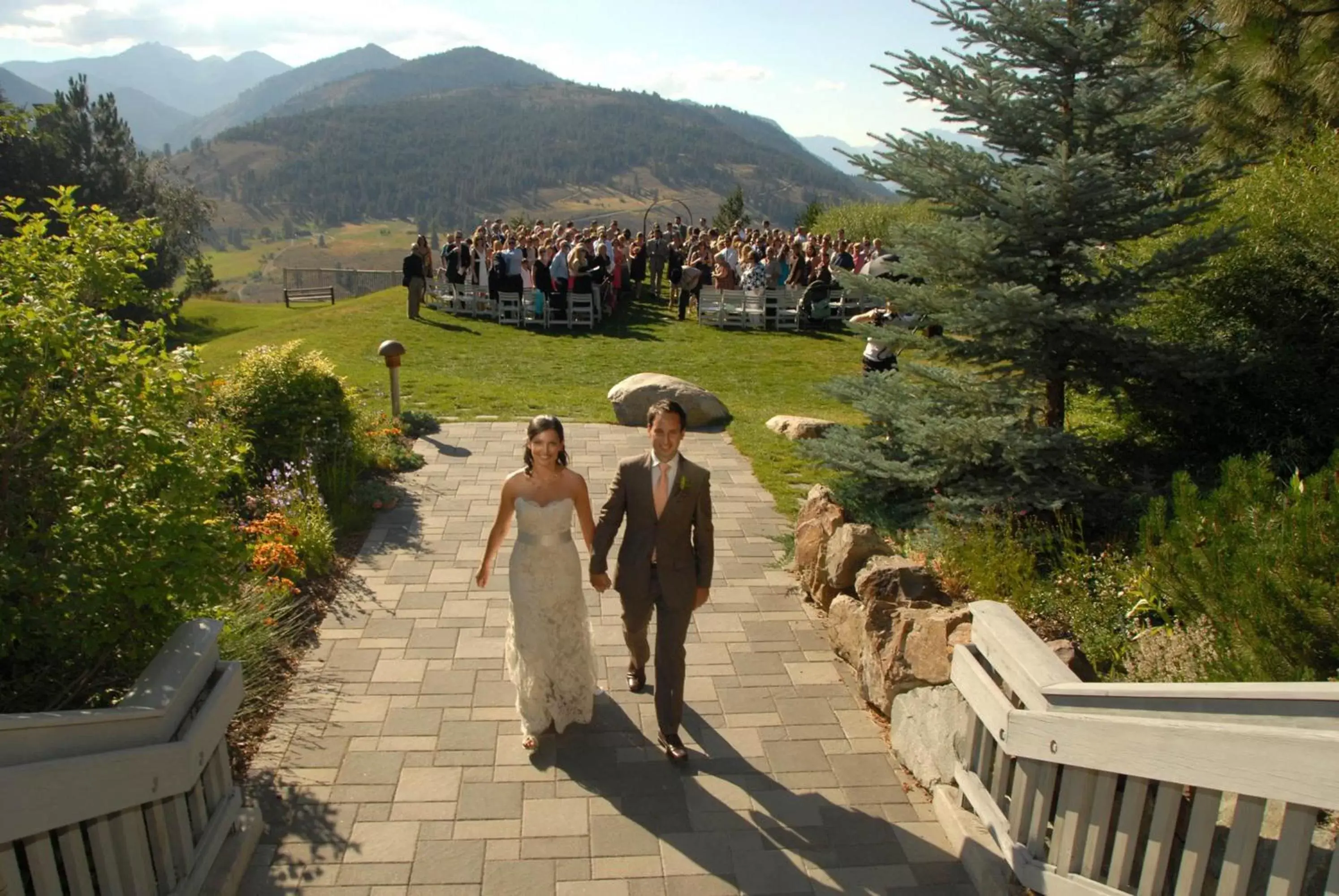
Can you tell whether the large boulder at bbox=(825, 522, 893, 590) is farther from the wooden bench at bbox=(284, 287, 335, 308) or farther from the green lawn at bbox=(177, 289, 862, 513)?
the wooden bench at bbox=(284, 287, 335, 308)

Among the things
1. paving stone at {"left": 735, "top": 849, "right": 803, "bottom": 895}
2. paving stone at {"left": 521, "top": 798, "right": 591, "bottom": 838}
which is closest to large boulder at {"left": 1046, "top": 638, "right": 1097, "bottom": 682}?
paving stone at {"left": 735, "top": 849, "right": 803, "bottom": 895}

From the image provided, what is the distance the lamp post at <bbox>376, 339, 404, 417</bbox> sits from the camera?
34.8 feet

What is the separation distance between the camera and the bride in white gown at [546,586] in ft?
16.3

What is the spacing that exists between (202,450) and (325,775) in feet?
5.71

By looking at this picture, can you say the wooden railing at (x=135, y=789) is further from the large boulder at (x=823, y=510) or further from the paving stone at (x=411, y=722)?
the large boulder at (x=823, y=510)

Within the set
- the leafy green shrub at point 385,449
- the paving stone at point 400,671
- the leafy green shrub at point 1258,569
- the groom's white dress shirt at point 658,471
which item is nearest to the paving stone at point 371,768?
the paving stone at point 400,671

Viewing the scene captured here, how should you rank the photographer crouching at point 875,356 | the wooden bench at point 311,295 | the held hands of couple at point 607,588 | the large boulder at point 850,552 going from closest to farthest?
the held hands of couple at point 607,588 → the large boulder at point 850,552 → the photographer crouching at point 875,356 → the wooden bench at point 311,295

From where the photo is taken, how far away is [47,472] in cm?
391

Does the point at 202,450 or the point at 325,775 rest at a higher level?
the point at 202,450

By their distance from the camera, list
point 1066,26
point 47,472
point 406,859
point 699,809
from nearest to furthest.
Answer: point 47,472, point 406,859, point 699,809, point 1066,26

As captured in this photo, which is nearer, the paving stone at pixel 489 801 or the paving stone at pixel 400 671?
the paving stone at pixel 489 801

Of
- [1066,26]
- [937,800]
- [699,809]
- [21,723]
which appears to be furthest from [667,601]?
[1066,26]

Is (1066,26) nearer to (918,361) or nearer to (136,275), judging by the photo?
(918,361)

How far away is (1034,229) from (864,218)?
23.7m
